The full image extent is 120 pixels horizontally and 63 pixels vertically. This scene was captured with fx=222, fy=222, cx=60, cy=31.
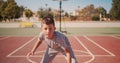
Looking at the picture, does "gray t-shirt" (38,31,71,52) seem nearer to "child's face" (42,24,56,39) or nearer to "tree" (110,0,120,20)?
"child's face" (42,24,56,39)

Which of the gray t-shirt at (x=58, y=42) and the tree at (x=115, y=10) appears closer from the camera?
the gray t-shirt at (x=58, y=42)

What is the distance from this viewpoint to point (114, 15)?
4319 cm

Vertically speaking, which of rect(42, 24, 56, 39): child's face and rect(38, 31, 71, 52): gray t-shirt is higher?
rect(42, 24, 56, 39): child's face

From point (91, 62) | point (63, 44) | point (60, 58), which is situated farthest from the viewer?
point (60, 58)

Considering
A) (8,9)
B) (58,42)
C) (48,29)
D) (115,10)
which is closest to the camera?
(48,29)

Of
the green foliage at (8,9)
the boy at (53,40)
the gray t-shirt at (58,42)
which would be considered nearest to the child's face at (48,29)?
the boy at (53,40)

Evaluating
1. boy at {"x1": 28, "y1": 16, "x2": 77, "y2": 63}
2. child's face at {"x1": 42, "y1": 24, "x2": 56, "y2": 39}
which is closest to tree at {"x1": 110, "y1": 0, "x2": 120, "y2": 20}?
boy at {"x1": 28, "y1": 16, "x2": 77, "y2": 63}

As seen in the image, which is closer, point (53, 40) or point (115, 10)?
point (53, 40)

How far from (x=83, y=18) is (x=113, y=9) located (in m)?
8.31

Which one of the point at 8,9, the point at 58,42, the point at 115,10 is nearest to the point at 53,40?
the point at 58,42

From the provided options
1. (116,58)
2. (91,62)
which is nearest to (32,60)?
(91,62)

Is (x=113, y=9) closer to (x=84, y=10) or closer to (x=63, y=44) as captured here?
(x=84, y=10)

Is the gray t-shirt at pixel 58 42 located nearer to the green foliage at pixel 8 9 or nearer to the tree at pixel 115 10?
the tree at pixel 115 10

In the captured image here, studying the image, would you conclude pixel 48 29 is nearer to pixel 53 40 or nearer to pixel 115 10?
pixel 53 40
